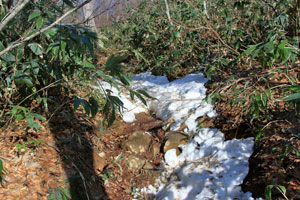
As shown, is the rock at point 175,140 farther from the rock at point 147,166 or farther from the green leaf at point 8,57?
the green leaf at point 8,57

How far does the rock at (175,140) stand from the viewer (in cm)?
351

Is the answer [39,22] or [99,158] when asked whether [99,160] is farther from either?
[39,22]

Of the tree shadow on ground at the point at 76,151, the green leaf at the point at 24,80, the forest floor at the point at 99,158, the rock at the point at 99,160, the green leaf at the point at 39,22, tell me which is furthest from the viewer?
the rock at the point at 99,160

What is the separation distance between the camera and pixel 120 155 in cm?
335

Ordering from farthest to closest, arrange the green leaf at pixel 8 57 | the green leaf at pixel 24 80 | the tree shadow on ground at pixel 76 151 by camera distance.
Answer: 1. the tree shadow on ground at pixel 76 151
2. the green leaf at pixel 24 80
3. the green leaf at pixel 8 57

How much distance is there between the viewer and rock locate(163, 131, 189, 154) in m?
3.51

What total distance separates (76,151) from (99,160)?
34 centimetres

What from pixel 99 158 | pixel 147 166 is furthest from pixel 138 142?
pixel 99 158

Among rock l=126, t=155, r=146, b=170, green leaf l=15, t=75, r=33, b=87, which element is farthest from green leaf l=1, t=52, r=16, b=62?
rock l=126, t=155, r=146, b=170

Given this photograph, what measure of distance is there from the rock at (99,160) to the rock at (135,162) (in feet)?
1.12

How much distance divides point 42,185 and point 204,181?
175 centimetres

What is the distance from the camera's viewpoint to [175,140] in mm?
3545

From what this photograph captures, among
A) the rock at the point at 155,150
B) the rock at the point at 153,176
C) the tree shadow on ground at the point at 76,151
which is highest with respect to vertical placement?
Answer: the tree shadow on ground at the point at 76,151

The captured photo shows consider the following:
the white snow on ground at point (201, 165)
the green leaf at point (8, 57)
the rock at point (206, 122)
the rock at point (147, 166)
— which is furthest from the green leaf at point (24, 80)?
the rock at point (206, 122)
